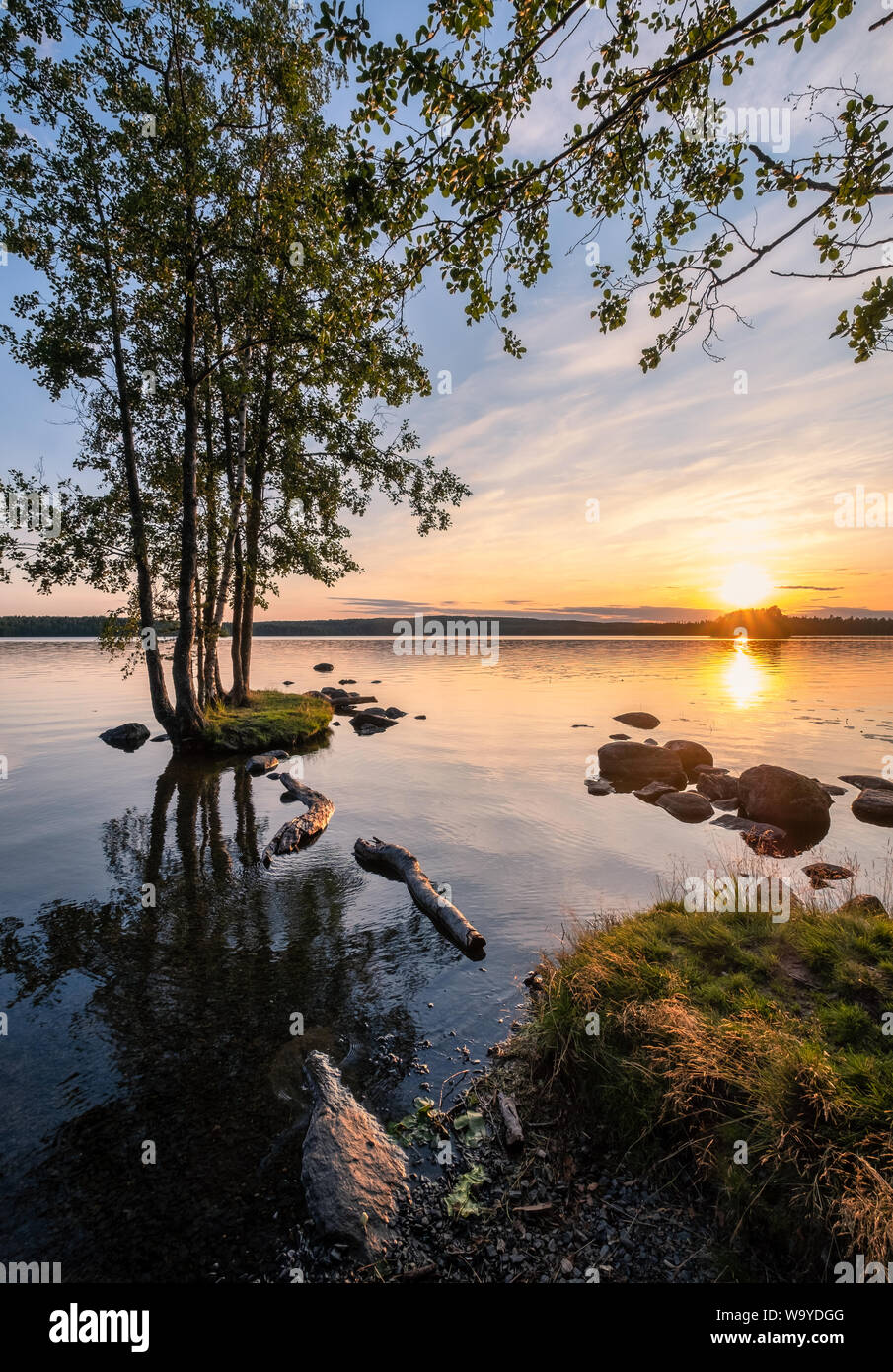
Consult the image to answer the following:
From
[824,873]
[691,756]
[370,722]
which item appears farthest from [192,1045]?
[370,722]

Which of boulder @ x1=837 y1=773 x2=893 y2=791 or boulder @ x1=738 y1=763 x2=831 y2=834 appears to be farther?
boulder @ x1=837 y1=773 x2=893 y2=791

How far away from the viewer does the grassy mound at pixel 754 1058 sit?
3.69m

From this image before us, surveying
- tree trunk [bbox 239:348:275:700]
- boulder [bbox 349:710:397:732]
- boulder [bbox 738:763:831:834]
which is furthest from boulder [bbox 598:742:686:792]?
tree trunk [bbox 239:348:275:700]

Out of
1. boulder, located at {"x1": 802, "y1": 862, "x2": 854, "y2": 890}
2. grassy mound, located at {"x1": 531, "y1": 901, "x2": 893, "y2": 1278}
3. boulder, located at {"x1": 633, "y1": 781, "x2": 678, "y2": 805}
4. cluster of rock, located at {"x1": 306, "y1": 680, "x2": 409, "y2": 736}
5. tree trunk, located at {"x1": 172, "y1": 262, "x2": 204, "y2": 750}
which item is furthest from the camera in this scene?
cluster of rock, located at {"x1": 306, "y1": 680, "x2": 409, "y2": 736}

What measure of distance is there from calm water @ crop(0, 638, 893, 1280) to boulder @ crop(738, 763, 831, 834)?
2.53 feet

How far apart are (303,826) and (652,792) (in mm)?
11618

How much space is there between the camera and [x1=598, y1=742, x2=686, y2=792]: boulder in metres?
20.1

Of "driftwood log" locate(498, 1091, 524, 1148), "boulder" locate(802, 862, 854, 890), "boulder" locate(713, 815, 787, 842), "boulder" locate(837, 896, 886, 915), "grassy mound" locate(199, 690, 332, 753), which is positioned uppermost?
"grassy mound" locate(199, 690, 332, 753)

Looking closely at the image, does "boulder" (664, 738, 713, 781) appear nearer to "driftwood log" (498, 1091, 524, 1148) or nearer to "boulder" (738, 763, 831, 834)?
"boulder" (738, 763, 831, 834)

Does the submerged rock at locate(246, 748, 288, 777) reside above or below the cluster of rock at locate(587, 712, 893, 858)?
above

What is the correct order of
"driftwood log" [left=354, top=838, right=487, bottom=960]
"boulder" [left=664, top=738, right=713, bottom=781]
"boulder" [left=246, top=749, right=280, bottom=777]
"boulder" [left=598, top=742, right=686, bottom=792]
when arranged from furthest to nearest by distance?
"boulder" [left=664, top=738, right=713, bottom=781] < "boulder" [left=598, top=742, right=686, bottom=792] < "boulder" [left=246, top=749, right=280, bottom=777] < "driftwood log" [left=354, top=838, right=487, bottom=960]

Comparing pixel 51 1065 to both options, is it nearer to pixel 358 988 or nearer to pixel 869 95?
pixel 358 988

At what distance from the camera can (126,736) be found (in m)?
25.3

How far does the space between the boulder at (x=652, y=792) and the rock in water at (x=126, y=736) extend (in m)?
21.7
